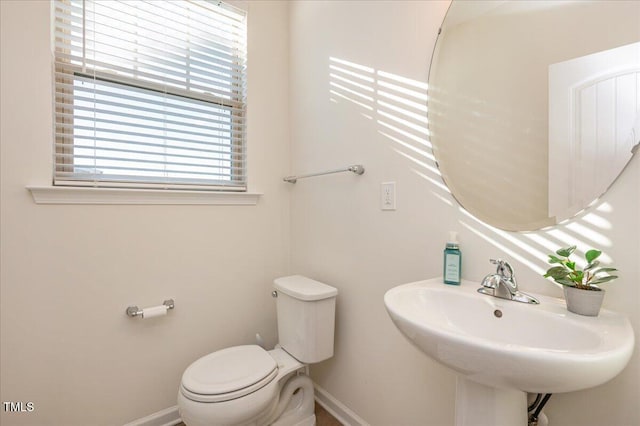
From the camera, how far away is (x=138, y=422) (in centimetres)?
144

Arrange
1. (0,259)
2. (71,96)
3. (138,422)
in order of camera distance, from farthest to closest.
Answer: (138,422)
(71,96)
(0,259)

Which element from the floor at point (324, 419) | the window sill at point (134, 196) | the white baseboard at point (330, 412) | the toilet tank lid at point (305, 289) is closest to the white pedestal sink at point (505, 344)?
the toilet tank lid at point (305, 289)

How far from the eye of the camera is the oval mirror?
2.43 feet

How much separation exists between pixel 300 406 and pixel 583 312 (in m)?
1.33

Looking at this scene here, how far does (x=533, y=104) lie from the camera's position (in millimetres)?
887

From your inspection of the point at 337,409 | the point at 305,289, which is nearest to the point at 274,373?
the point at 305,289

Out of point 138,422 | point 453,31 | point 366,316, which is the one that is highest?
point 453,31

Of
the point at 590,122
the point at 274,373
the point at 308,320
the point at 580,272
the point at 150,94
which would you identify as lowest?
the point at 274,373

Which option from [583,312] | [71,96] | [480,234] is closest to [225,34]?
[71,96]

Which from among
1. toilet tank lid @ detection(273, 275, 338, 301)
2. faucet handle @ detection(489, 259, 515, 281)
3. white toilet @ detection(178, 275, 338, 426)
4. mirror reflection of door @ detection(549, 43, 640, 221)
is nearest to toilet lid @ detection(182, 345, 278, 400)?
white toilet @ detection(178, 275, 338, 426)

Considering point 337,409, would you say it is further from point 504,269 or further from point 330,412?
point 504,269

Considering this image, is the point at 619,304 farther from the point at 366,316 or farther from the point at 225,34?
the point at 225,34

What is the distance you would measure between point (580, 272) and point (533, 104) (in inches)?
20.0

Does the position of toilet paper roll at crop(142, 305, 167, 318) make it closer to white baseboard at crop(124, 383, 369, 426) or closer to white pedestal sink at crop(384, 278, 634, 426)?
white baseboard at crop(124, 383, 369, 426)
